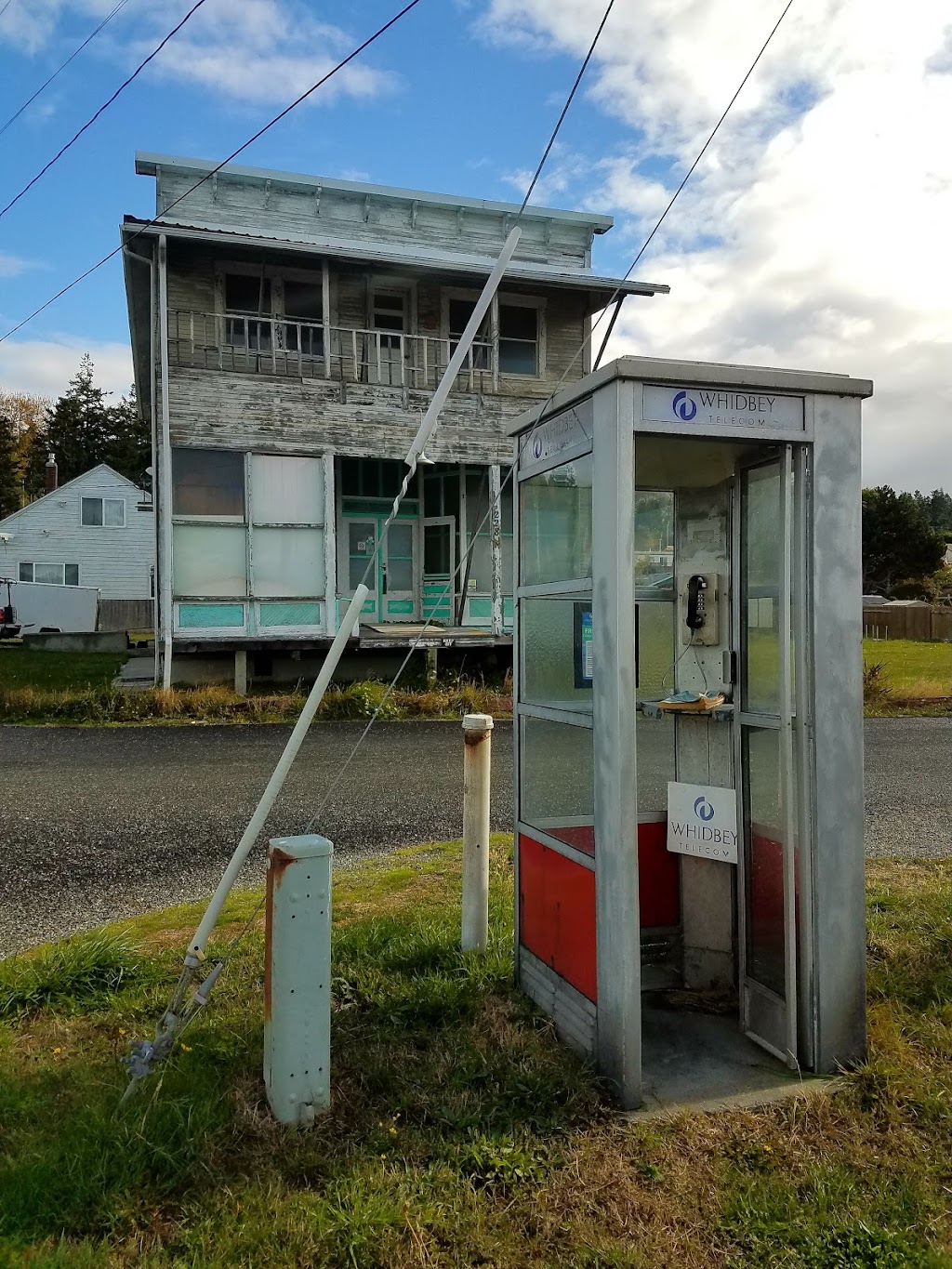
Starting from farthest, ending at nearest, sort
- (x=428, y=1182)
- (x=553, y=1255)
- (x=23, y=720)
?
(x=23, y=720)
(x=428, y=1182)
(x=553, y=1255)

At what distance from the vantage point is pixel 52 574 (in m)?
35.6

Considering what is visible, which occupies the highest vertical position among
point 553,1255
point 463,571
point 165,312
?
point 165,312

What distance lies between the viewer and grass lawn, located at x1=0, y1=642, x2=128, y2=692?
16.2 metres

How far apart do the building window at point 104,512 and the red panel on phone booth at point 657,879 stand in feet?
117

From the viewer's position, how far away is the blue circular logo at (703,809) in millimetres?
3881

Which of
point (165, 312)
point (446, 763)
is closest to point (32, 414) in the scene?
point (165, 312)

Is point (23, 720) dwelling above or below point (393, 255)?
below

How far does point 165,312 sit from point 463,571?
6401mm

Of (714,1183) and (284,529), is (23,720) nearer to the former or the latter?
(284,529)

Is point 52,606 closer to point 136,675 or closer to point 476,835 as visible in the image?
point 136,675

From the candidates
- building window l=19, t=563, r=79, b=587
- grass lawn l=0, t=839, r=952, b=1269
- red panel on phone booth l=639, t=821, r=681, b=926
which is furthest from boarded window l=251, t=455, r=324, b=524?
building window l=19, t=563, r=79, b=587

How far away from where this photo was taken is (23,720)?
1283cm

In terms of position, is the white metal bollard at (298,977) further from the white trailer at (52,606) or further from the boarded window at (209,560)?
the white trailer at (52,606)

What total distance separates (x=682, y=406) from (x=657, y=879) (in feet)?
6.87
